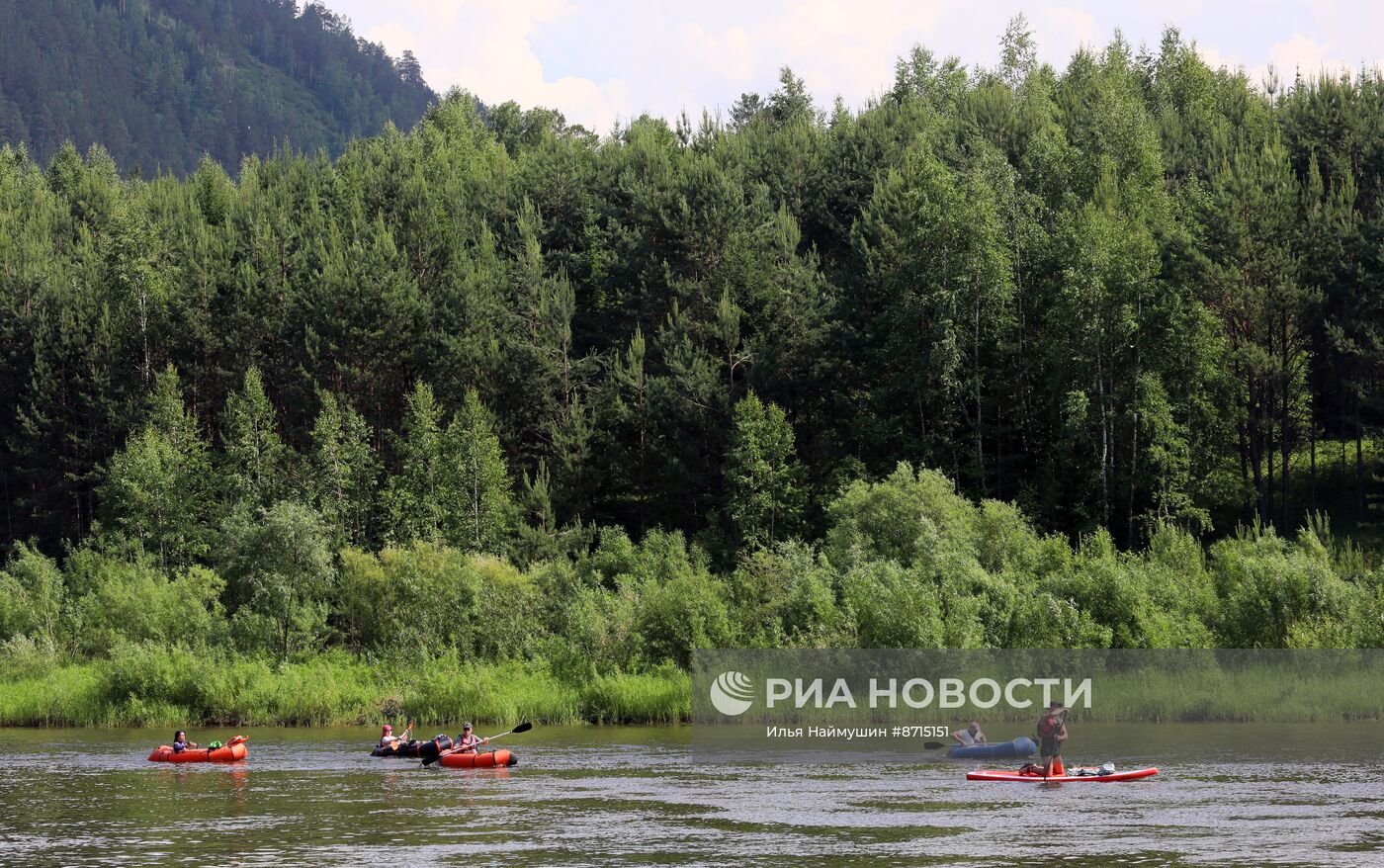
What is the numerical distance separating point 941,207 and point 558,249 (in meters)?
33.5

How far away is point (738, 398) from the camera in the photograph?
91562 millimetres

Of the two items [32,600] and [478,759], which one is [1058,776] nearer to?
[478,759]

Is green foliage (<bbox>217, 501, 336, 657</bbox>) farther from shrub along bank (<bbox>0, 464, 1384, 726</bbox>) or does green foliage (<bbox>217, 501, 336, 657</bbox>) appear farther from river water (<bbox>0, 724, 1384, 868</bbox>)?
river water (<bbox>0, 724, 1384, 868</bbox>)

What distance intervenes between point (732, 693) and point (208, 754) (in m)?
19.5

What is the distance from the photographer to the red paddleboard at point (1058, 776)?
41.5 m

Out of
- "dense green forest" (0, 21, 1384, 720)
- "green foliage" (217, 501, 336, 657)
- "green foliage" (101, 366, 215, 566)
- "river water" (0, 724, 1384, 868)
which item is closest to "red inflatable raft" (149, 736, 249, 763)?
"river water" (0, 724, 1384, 868)

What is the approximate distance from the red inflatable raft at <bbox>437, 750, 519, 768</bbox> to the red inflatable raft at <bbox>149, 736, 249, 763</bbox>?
20.2 ft

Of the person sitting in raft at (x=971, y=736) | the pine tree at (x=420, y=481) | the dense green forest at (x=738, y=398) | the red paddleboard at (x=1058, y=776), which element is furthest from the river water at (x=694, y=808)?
the pine tree at (x=420, y=481)

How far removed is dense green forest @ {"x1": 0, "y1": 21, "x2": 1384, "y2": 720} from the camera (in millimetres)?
67250

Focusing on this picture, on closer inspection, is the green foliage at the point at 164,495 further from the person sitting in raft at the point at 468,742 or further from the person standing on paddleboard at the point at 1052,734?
the person standing on paddleboard at the point at 1052,734

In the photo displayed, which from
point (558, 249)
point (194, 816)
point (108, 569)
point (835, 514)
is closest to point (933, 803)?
point (194, 816)

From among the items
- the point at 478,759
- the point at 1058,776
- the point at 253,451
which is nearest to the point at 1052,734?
the point at 1058,776

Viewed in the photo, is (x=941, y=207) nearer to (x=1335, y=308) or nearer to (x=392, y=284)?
(x=1335, y=308)

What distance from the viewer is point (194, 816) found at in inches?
1505
